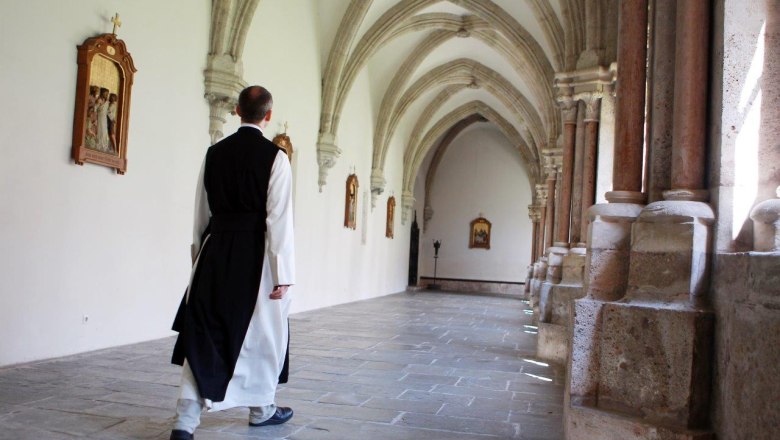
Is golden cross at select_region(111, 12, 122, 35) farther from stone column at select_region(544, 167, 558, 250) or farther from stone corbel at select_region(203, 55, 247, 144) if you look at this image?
stone column at select_region(544, 167, 558, 250)

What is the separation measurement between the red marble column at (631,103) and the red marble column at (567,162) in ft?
15.5

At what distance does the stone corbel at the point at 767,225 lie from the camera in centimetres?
258

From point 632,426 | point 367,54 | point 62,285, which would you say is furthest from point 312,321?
point 632,426

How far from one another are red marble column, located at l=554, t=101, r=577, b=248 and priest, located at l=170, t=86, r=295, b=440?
6.27 meters

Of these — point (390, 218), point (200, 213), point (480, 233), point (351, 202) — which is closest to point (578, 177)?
point (200, 213)

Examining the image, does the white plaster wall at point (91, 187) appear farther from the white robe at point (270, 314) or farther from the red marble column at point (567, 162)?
the red marble column at point (567, 162)

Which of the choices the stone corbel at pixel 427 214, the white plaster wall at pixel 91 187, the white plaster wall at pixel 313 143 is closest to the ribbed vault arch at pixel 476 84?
the white plaster wall at pixel 313 143

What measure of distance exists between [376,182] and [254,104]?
516 inches

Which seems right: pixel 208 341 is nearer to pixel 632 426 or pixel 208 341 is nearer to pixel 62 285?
pixel 632 426

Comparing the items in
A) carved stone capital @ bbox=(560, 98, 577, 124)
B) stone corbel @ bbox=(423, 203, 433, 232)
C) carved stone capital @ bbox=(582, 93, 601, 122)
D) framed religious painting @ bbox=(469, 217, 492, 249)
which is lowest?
framed religious painting @ bbox=(469, 217, 492, 249)

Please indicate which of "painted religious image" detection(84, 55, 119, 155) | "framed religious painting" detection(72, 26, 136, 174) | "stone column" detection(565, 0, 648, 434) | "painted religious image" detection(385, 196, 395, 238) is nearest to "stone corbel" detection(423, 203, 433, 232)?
"painted religious image" detection(385, 196, 395, 238)

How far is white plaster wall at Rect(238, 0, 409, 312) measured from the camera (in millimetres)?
9867

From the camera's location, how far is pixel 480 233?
82.0 ft

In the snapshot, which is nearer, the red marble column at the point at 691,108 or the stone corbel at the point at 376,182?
the red marble column at the point at 691,108
